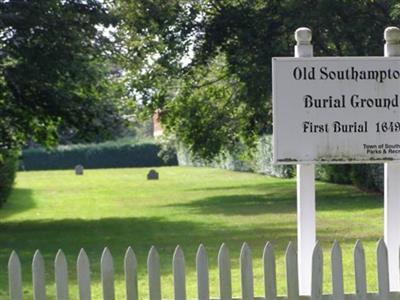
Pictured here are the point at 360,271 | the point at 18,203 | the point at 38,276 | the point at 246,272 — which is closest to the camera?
the point at 38,276

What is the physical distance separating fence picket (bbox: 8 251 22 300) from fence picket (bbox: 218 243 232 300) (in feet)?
4.83

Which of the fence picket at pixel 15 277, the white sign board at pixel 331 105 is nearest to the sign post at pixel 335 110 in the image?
the white sign board at pixel 331 105

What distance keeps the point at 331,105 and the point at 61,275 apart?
9.33 ft

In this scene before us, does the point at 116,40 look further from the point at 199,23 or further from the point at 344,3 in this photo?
the point at 344,3

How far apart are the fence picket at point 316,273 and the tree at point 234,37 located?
16.2 metres

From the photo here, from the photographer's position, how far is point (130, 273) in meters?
6.66

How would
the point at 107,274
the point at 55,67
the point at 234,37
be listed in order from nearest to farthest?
the point at 107,274, the point at 55,67, the point at 234,37

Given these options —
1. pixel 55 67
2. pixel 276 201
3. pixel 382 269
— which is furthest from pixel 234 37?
Answer: pixel 382 269

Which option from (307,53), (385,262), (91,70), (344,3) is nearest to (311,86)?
(307,53)

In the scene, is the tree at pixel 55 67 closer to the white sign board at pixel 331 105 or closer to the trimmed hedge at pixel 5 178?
the trimmed hedge at pixel 5 178

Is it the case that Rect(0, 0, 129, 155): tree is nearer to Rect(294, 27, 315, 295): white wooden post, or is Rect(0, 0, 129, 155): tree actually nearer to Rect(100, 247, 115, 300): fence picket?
Rect(294, 27, 315, 295): white wooden post

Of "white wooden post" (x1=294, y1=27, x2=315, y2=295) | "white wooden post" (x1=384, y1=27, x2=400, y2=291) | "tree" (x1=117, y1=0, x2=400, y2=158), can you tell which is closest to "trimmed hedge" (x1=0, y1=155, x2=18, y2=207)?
"tree" (x1=117, y1=0, x2=400, y2=158)

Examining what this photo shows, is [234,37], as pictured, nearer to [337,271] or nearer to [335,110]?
[335,110]

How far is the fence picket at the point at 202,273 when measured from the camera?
660cm
